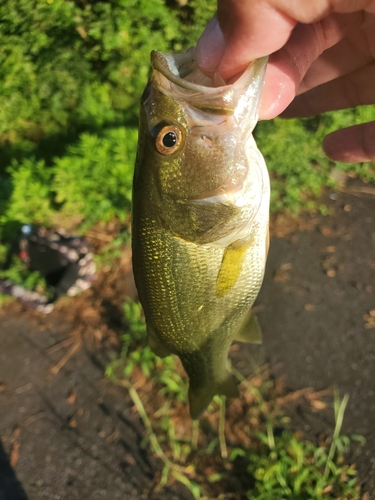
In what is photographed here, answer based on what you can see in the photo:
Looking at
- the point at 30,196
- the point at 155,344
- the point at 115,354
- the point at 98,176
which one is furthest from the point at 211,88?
the point at 30,196

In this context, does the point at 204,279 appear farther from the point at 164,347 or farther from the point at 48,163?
the point at 48,163

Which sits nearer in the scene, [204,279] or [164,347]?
[204,279]

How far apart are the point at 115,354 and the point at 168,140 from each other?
93.6 inches

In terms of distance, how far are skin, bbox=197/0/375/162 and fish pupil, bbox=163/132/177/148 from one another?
24 cm

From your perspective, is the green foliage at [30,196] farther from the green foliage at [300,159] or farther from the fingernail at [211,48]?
the fingernail at [211,48]

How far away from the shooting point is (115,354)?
326cm

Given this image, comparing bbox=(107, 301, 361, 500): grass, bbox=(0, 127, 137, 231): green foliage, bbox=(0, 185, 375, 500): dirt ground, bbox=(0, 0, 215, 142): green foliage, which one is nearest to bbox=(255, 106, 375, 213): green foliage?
bbox=(0, 185, 375, 500): dirt ground

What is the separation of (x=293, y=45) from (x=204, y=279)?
3.22ft

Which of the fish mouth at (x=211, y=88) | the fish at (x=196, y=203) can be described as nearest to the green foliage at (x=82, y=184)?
the fish at (x=196, y=203)

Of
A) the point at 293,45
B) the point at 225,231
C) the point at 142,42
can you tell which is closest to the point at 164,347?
the point at 225,231

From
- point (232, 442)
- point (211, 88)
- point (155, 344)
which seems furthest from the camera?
point (232, 442)

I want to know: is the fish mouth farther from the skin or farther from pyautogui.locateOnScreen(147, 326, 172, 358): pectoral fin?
pyautogui.locateOnScreen(147, 326, 172, 358): pectoral fin

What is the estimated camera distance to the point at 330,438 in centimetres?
288

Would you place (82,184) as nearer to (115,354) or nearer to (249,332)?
(115,354)
